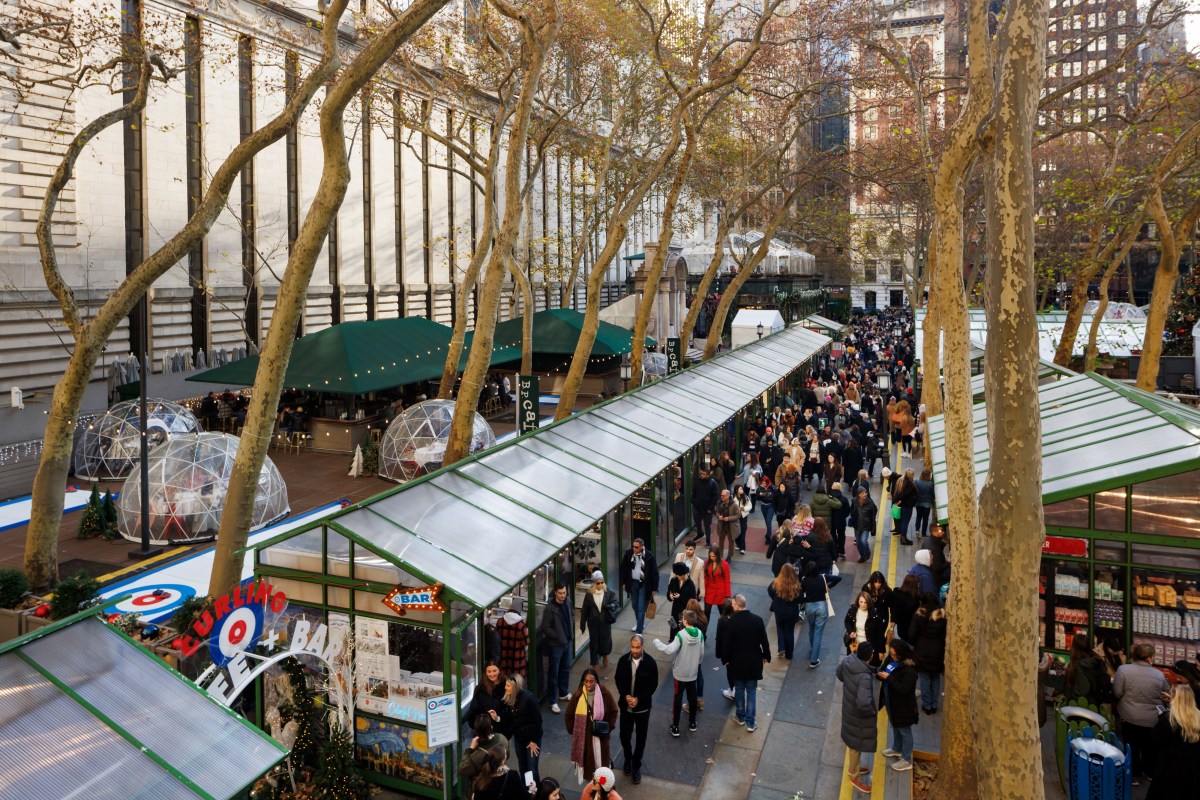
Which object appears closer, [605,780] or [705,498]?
[605,780]

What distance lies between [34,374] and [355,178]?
16.0 metres

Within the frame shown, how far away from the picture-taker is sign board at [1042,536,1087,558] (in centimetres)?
1110

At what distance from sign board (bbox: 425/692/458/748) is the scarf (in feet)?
3.85

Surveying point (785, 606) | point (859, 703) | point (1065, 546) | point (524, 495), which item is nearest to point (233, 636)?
point (524, 495)

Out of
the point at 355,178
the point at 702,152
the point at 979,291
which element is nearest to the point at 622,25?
the point at 702,152

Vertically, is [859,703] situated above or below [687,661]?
above

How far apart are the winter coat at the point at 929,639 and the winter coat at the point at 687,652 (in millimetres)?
2588

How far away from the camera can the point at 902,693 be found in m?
9.32

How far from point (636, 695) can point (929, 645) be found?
384cm

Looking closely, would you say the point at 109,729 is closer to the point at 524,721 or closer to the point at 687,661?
the point at 524,721

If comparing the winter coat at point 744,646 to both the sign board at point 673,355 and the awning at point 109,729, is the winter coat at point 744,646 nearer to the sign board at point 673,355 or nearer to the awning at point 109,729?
the awning at point 109,729

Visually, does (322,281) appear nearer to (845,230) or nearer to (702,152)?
(702,152)

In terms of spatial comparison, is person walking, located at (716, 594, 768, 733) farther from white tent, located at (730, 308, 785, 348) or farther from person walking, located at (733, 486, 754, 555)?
white tent, located at (730, 308, 785, 348)

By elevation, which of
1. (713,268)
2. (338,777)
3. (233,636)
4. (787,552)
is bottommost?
(338,777)
